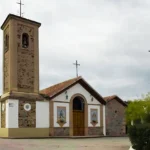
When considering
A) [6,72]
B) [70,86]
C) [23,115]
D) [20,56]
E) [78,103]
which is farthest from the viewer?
[78,103]

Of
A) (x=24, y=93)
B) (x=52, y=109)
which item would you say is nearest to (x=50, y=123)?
(x=52, y=109)

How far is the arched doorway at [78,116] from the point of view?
3209 centimetres

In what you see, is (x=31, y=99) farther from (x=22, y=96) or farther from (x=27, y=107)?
(x=22, y=96)

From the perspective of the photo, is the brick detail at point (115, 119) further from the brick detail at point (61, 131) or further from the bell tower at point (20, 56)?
the bell tower at point (20, 56)

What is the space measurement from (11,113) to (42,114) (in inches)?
122

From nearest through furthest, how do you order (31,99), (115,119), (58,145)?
(58,145), (31,99), (115,119)

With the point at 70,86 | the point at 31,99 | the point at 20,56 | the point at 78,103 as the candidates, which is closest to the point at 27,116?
the point at 31,99

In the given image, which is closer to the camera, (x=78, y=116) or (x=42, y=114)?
(x=42, y=114)

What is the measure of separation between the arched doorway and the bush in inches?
738

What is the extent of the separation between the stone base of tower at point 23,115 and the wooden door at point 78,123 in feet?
10.5

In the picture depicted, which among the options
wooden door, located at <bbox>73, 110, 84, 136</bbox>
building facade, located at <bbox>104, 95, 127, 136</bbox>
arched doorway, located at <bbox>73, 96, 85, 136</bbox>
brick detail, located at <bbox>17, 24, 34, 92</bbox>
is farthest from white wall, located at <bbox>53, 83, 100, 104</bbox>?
brick detail, located at <bbox>17, 24, 34, 92</bbox>

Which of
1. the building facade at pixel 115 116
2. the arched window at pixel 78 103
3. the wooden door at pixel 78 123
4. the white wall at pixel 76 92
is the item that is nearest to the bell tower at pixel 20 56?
the white wall at pixel 76 92

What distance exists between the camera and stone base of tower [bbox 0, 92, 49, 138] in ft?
91.7

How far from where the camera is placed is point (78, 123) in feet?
106
